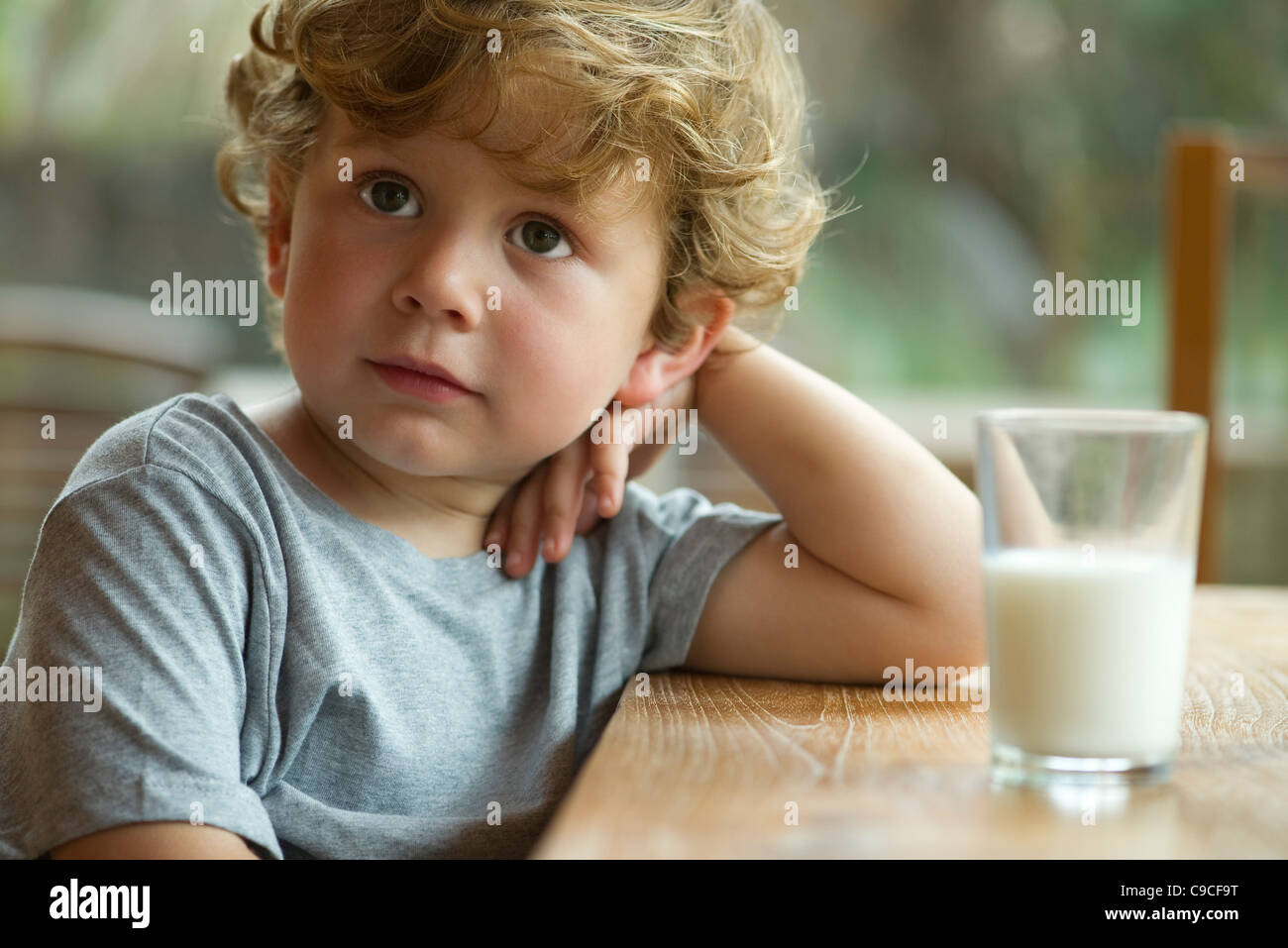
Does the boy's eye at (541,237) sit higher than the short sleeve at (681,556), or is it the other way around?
Answer: the boy's eye at (541,237)

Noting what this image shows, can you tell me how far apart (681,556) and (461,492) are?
0.17 m

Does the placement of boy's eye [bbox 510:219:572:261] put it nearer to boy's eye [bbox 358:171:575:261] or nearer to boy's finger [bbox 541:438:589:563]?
boy's eye [bbox 358:171:575:261]

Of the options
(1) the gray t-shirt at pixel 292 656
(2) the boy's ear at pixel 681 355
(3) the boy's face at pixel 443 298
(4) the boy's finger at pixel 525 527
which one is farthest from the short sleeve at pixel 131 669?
(2) the boy's ear at pixel 681 355

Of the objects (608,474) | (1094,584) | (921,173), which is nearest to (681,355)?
(608,474)

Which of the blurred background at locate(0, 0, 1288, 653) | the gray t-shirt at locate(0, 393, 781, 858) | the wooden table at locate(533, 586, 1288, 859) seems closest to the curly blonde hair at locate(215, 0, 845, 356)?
the gray t-shirt at locate(0, 393, 781, 858)

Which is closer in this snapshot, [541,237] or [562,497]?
[541,237]

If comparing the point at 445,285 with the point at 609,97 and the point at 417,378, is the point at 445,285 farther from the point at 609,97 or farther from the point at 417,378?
the point at 609,97

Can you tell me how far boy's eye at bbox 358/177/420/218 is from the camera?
85 cm

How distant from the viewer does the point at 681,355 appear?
103cm

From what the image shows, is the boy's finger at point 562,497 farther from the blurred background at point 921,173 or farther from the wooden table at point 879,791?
the blurred background at point 921,173

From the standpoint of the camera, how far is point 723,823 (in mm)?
517

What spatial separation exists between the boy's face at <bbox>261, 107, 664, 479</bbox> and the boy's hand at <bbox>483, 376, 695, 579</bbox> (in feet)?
0.25

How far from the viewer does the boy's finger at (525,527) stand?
96 centimetres
